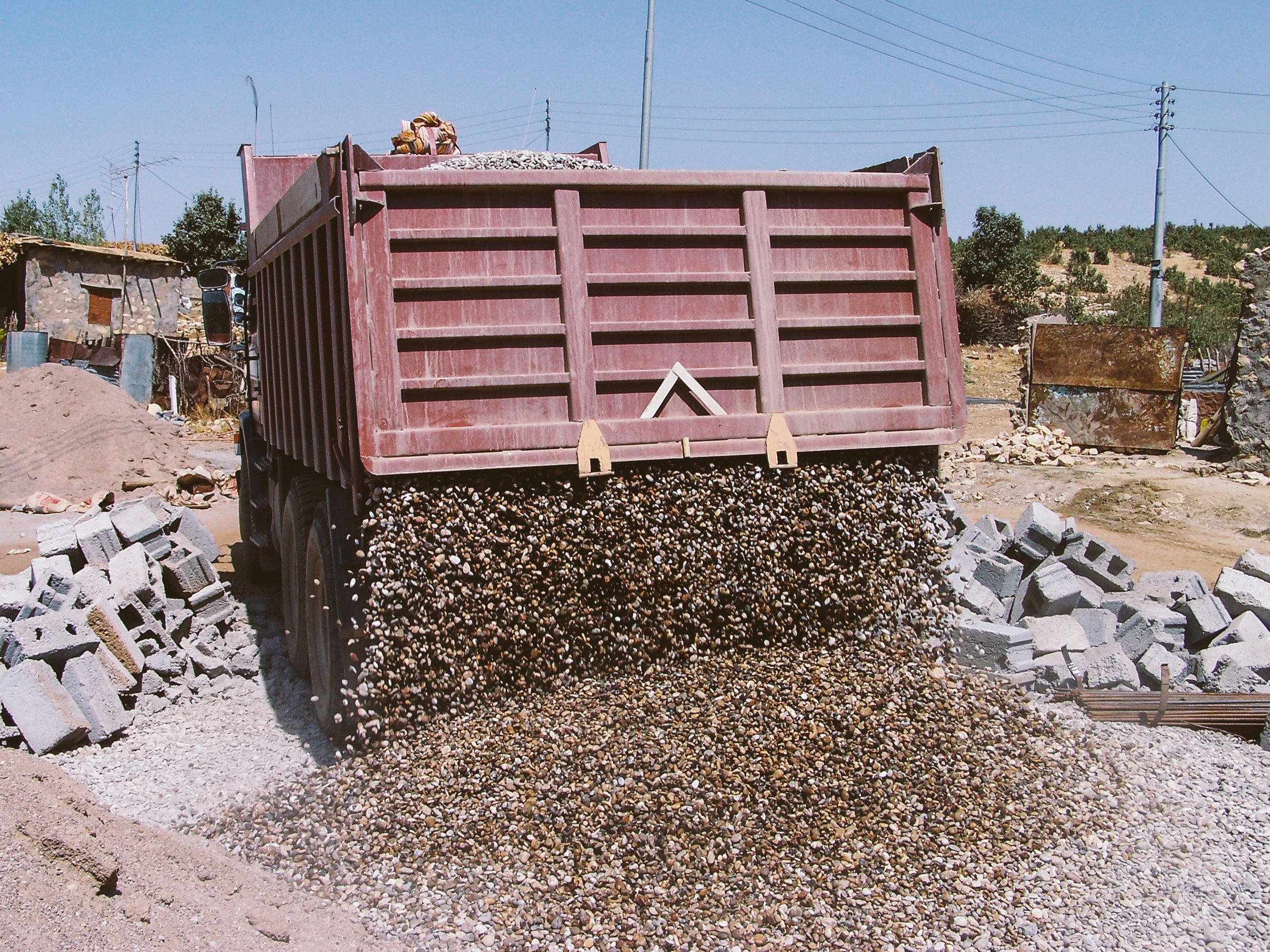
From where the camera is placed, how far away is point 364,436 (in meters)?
4.49

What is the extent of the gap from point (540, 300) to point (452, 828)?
241 centimetres

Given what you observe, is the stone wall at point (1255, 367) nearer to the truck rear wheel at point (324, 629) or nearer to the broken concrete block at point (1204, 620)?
the broken concrete block at point (1204, 620)

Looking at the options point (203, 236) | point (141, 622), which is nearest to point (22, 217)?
point (203, 236)

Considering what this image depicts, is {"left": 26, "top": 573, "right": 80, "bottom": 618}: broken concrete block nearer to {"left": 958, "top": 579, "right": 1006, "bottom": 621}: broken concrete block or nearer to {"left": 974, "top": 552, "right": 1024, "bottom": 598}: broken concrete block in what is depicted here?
{"left": 958, "top": 579, "right": 1006, "bottom": 621}: broken concrete block

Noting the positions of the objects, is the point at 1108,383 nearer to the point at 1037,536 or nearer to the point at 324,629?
the point at 1037,536

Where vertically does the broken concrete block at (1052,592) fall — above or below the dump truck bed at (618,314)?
below

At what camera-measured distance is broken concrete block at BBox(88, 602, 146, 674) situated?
6.07m

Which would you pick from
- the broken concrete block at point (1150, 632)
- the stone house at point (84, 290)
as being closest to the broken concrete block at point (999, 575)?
the broken concrete block at point (1150, 632)

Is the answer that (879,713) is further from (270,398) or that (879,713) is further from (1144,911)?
(270,398)

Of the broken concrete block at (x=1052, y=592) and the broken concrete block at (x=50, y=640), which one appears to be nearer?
the broken concrete block at (x=50, y=640)

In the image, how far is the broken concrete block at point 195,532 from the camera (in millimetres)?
8234

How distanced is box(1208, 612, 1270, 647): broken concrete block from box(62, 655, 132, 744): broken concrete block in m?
6.58

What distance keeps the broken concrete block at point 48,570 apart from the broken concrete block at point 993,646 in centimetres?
580

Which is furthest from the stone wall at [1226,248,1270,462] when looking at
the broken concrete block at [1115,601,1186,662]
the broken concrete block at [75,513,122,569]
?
the broken concrete block at [75,513,122,569]
